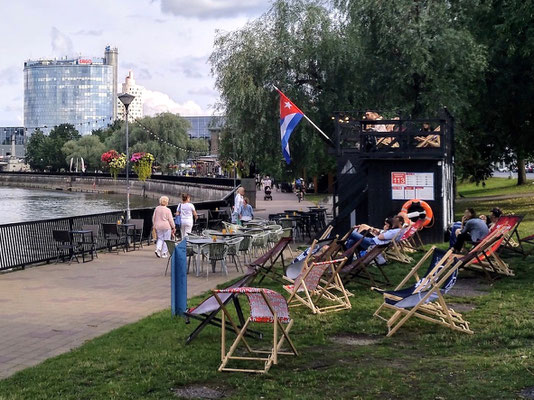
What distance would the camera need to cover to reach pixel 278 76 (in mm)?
23812

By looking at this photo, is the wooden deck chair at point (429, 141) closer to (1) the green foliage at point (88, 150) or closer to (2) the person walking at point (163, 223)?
(2) the person walking at point (163, 223)

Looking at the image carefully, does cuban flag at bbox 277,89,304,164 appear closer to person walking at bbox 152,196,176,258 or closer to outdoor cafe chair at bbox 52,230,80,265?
person walking at bbox 152,196,176,258

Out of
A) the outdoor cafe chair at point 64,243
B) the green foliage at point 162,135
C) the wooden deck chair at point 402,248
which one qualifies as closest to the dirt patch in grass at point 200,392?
the wooden deck chair at point 402,248

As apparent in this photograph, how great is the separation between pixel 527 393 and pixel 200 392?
2.70m

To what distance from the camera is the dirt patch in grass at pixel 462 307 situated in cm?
972

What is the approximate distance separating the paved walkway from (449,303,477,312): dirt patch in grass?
4108mm

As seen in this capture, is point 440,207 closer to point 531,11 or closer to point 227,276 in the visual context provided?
point 531,11

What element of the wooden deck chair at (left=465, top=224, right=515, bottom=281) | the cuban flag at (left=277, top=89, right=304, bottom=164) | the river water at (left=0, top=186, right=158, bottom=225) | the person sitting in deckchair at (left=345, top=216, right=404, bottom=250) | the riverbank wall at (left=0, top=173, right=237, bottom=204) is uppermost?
the cuban flag at (left=277, top=89, right=304, bottom=164)

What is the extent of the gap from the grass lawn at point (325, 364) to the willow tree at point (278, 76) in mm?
14821

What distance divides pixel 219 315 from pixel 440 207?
36.0 ft

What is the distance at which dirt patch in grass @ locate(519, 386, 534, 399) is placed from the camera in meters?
5.70

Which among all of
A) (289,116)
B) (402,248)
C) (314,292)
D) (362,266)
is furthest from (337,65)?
(314,292)

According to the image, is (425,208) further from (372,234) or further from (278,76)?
(278,76)

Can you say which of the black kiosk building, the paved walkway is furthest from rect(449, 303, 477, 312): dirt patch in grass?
the black kiosk building
